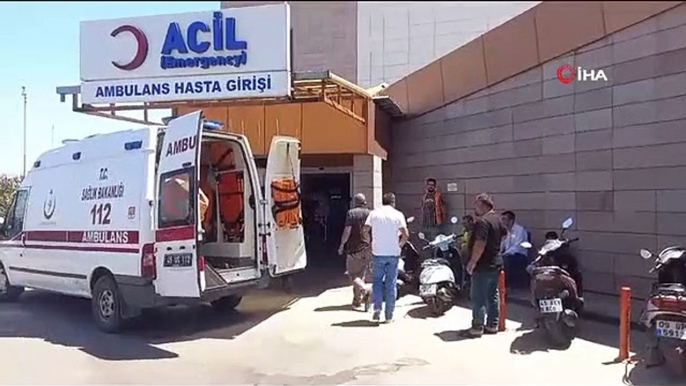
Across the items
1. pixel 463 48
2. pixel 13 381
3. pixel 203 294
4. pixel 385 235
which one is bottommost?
pixel 13 381

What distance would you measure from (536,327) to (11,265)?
7666 millimetres

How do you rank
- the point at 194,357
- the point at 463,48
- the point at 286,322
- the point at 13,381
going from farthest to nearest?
1. the point at 463,48
2. the point at 286,322
3. the point at 194,357
4. the point at 13,381

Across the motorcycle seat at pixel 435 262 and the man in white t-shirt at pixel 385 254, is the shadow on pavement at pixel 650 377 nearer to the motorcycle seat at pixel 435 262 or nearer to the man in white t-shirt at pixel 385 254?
the man in white t-shirt at pixel 385 254

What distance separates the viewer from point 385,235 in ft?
28.0

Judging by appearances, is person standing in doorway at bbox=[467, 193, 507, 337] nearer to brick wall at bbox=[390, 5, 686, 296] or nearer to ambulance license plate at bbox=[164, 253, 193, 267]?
brick wall at bbox=[390, 5, 686, 296]

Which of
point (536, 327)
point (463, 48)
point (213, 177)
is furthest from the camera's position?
point (463, 48)

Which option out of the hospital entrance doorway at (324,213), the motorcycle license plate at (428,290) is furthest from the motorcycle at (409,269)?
the hospital entrance doorway at (324,213)

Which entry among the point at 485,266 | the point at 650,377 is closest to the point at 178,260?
the point at 485,266

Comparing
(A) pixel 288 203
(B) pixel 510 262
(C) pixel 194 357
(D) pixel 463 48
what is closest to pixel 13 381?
(C) pixel 194 357

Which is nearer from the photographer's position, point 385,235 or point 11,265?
point 385,235

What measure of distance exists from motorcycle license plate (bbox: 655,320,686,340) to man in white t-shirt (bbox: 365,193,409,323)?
10.5 feet

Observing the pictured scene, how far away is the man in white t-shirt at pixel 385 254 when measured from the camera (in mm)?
8539

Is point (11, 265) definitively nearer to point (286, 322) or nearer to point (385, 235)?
point (286, 322)
